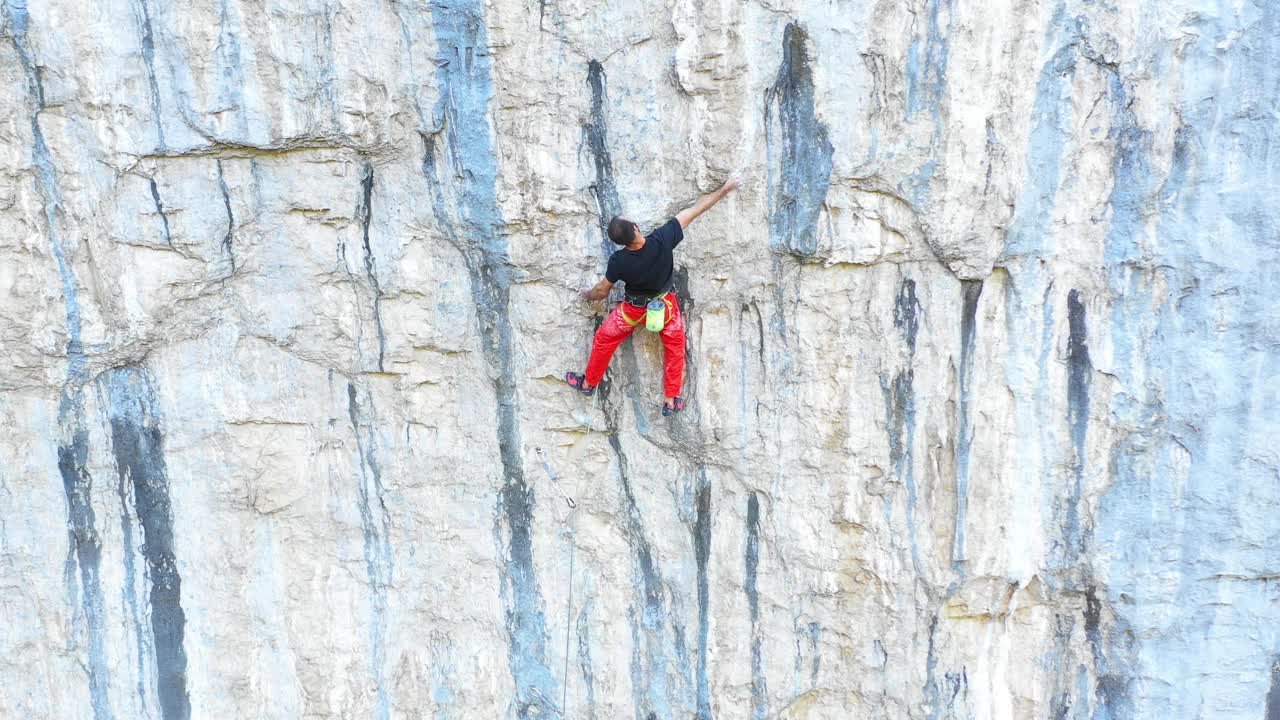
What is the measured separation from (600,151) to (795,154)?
0.99m

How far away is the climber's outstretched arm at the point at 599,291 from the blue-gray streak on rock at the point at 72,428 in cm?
269

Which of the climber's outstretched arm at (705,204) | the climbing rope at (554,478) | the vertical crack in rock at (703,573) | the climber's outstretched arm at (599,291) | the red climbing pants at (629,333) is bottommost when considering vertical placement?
the vertical crack in rock at (703,573)

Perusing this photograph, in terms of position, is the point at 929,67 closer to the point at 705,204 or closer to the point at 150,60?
the point at 705,204

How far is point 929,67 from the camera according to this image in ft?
14.4

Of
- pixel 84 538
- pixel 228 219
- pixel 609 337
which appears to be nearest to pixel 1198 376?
pixel 609 337

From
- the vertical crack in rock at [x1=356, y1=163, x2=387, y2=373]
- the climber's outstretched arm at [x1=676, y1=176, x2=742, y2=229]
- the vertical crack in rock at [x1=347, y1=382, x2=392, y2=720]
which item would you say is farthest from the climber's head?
the vertical crack in rock at [x1=347, y1=382, x2=392, y2=720]

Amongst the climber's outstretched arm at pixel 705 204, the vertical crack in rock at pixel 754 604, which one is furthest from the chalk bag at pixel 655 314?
the vertical crack in rock at pixel 754 604

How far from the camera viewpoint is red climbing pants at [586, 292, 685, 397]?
4.69m

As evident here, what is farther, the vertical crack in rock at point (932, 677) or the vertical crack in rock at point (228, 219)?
the vertical crack in rock at point (932, 677)

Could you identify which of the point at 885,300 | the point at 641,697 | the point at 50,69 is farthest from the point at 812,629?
the point at 50,69

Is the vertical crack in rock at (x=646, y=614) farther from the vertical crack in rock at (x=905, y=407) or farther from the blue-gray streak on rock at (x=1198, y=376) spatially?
the blue-gray streak on rock at (x=1198, y=376)

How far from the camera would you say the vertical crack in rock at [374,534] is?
5.18m

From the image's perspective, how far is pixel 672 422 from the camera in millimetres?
5113

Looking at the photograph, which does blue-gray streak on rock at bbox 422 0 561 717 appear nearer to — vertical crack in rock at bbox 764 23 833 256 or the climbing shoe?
the climbing shoe
